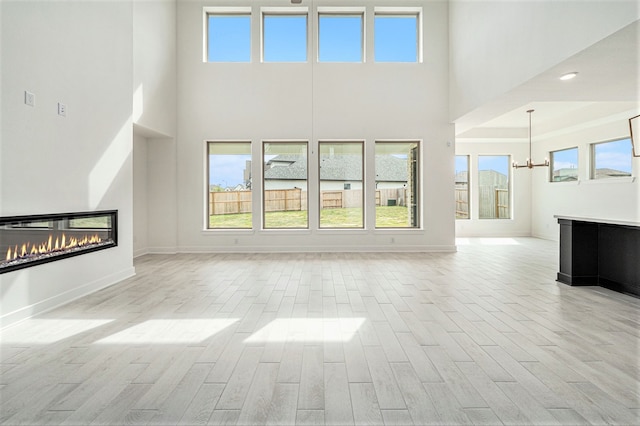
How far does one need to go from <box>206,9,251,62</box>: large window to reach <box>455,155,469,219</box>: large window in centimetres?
694

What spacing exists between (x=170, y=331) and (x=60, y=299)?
68.8 inches

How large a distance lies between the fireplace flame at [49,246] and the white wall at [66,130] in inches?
6.2

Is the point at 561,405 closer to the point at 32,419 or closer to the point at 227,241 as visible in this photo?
the point at 32,419

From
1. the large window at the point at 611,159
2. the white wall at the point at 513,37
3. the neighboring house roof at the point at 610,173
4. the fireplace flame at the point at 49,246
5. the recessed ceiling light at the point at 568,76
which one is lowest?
the fireplace flame at the point at 49,246

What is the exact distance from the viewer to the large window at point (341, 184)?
8.04m

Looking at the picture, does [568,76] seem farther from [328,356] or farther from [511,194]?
[511,194]

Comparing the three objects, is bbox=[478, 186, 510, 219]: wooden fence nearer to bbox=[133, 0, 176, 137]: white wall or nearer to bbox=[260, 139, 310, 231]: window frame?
bbox=[260, 139, 310, 231]: window frame

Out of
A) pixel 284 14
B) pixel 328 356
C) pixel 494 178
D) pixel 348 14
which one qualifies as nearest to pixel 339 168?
pixel 348 14

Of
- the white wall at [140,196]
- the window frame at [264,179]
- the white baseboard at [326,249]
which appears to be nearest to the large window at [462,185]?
the white baseboard at [326,249]

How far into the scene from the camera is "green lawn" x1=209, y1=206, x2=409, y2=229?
8023 mm

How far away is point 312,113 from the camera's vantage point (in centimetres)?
783

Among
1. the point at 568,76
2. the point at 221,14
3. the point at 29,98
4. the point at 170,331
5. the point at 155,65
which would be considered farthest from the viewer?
the point at 221,14

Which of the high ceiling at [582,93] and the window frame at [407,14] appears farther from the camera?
the window frame at [407,14]

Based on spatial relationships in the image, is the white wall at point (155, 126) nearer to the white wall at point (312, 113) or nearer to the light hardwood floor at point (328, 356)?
the white wall at point (312, 113)
